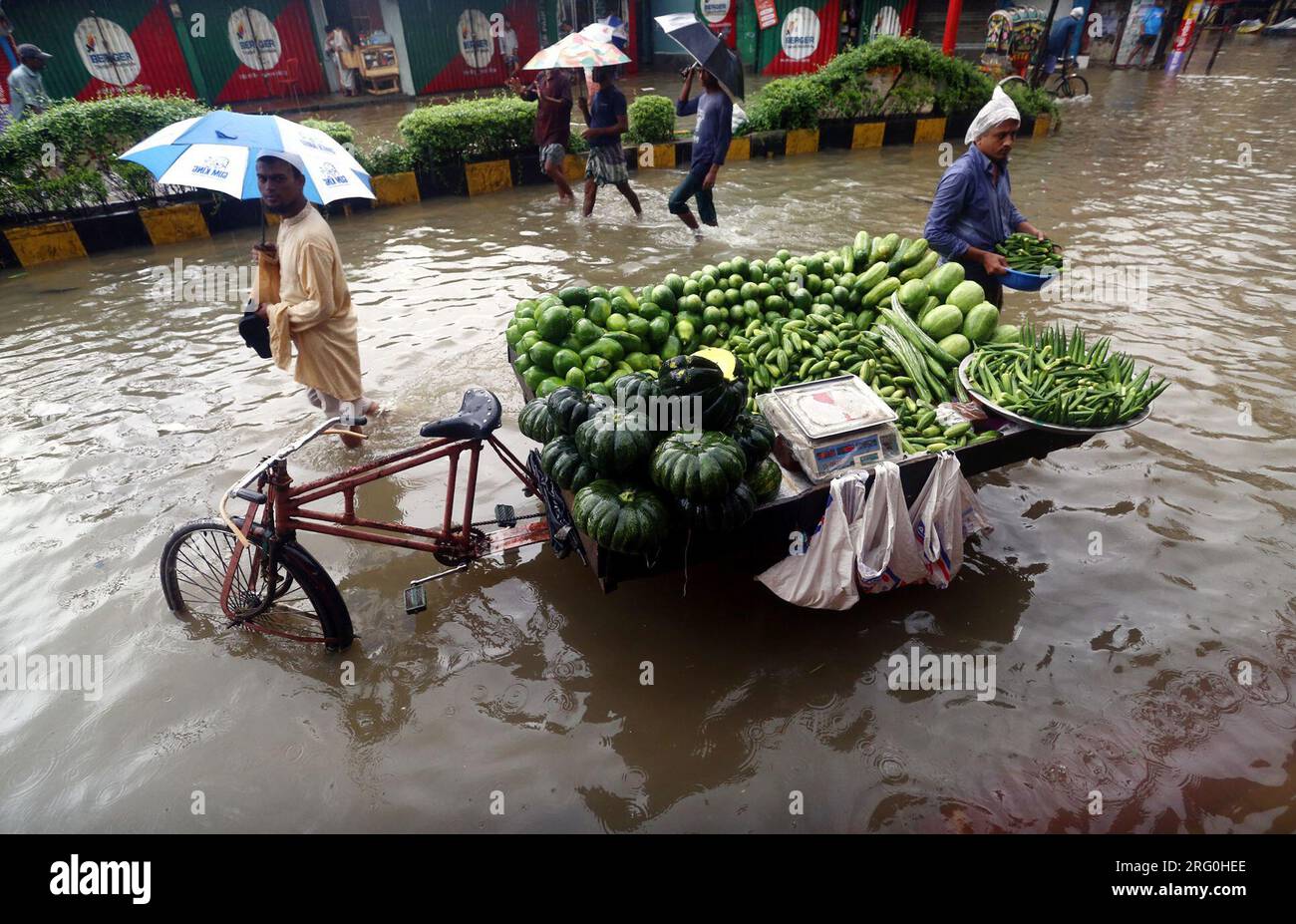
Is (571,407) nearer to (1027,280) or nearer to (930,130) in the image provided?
(1027,280)

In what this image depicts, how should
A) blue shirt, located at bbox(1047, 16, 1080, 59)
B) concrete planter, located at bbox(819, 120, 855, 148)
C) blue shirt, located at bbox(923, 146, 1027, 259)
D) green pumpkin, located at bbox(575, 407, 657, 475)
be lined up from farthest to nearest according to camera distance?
blue shirt, located at bbox(1047, 16, 1080, 59) < concrete planter, located at bbox(819, 120, 855, 148) < blue shirt, located at bbox(923, 146, 1027, 259) < green pumpkin, located at bbox(575, 407, 657, 475)

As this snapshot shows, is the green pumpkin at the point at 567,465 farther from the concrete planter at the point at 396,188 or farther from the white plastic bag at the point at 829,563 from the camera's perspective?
the concrete planter at the point at 396,188

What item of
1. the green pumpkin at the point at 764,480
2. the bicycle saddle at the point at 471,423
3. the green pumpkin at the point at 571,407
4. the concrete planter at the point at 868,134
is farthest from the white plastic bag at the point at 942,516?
the concrete planter at the point at 868,134

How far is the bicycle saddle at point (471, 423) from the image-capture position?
304 centimetres

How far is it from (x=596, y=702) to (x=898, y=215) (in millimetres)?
8424

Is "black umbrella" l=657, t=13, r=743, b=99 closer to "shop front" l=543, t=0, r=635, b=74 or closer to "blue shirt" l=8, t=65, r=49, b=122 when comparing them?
"blue shirt" l=8, t=65, r=49, b=122

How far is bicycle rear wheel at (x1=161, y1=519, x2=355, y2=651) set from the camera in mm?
3023

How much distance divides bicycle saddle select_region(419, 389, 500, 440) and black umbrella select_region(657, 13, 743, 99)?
5.09 metres

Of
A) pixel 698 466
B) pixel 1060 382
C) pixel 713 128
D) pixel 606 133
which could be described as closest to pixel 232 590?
pixel 698 466

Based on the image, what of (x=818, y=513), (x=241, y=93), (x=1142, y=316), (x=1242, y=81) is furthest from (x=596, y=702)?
(x=1242, y=81)

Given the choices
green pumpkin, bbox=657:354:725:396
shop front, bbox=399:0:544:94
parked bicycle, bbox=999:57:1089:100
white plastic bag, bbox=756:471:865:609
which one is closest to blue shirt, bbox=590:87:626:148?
green pumpkin, bbox=657:354:725:396

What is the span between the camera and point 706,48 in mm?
6578

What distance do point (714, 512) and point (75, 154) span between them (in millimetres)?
9753

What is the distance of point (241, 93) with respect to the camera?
16750mm
